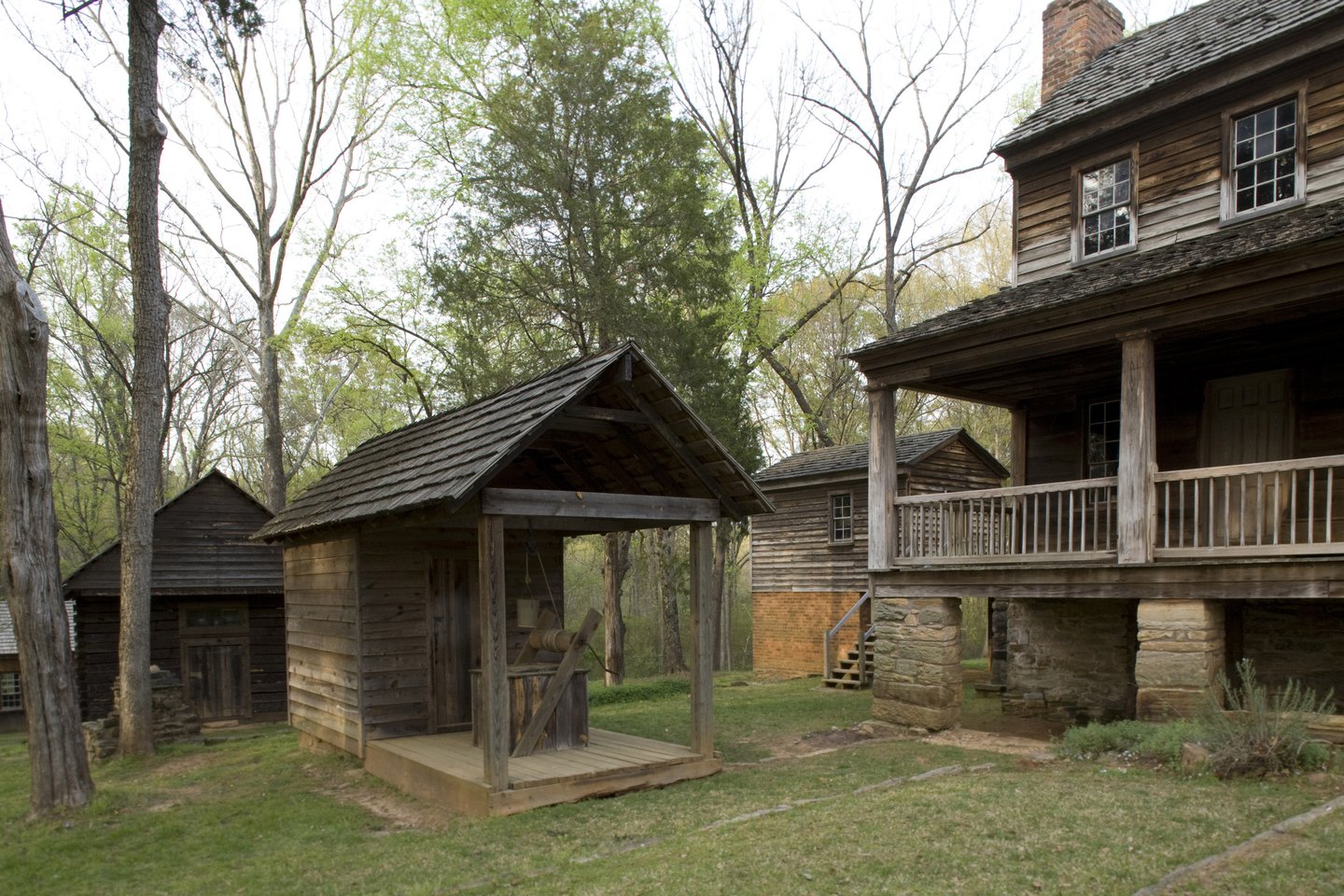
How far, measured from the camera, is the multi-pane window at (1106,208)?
13383mm

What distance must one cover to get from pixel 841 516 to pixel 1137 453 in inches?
489

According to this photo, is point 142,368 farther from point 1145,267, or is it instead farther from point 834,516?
point 834,516

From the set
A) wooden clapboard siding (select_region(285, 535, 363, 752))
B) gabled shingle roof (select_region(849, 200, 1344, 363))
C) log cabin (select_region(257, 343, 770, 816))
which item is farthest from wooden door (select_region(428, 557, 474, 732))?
gabled shingle roof (select_region(849, 200, 1344, 363))

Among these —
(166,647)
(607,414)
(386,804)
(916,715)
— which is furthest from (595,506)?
(166,647)

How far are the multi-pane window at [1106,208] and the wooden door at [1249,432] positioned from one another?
2.56m

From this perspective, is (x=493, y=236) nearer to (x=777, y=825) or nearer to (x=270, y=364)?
(x=270, y=364)

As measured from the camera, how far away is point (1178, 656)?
1020 cm

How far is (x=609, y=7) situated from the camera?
20.4 m

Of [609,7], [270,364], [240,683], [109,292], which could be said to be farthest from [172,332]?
[609,7]

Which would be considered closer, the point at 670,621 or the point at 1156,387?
the point at 1156,387

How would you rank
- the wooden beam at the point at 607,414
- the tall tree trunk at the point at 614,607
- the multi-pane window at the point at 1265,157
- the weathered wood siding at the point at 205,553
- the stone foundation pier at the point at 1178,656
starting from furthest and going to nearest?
the tall tree trunk at the point at 614,607 < the weathered wood siding at the point at 205,553 < the multi-pane window at the point at 1265,157 < the stone foundation pier at the point at 1178,656 < the wooden beam at the point at 607,414

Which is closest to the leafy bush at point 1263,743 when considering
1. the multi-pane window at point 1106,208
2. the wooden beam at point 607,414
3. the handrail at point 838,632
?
the wooden beam at point 607,414

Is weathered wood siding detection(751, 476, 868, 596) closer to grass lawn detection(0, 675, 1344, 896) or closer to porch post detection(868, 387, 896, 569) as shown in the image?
porch post detection(868, 387, 896, 569)

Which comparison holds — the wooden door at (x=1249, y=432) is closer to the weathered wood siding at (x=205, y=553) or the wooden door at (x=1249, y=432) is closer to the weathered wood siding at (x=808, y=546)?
the weathered wood siding at (x=808, y=546)
